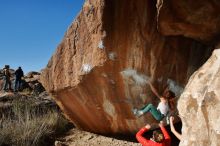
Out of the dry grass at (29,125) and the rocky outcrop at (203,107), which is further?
the dry grass at (29,125)

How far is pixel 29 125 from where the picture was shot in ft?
35.1

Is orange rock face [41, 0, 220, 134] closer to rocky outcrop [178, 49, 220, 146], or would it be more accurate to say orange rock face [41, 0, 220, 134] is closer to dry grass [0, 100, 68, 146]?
rocky outcrop [178, 49, 220, 146]

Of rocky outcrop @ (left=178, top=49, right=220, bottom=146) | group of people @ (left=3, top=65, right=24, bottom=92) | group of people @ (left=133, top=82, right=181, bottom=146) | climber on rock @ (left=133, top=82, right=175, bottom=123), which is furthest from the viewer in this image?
group of people @ (left=3, top=65, right=24, bottom=92)

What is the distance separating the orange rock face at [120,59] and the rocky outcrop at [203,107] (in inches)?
42.2

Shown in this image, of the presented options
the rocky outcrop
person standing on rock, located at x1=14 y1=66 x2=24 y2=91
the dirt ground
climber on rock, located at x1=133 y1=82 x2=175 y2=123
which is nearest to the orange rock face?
climber on rock, located at x1=133 y1=82 x2=175 y2=123

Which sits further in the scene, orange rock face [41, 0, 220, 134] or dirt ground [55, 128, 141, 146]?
dirt ground [55, 128, 141, 146]

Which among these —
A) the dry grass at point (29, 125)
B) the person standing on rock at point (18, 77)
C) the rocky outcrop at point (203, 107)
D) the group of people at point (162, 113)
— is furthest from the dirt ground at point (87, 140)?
the person standing on rock at point (18, 77)

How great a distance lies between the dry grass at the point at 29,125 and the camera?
33.6 feet

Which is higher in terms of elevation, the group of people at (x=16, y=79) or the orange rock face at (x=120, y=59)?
the group of people at (x=16, y=79)

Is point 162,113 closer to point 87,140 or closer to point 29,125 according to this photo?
point 87,140

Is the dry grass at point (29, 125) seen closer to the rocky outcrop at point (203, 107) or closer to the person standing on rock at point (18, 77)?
the person standing on rock at point (18, 77)

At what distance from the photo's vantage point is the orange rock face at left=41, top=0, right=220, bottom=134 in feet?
24.3

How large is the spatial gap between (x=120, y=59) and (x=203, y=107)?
259 cm

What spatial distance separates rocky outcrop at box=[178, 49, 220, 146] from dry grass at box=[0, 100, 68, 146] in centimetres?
519
